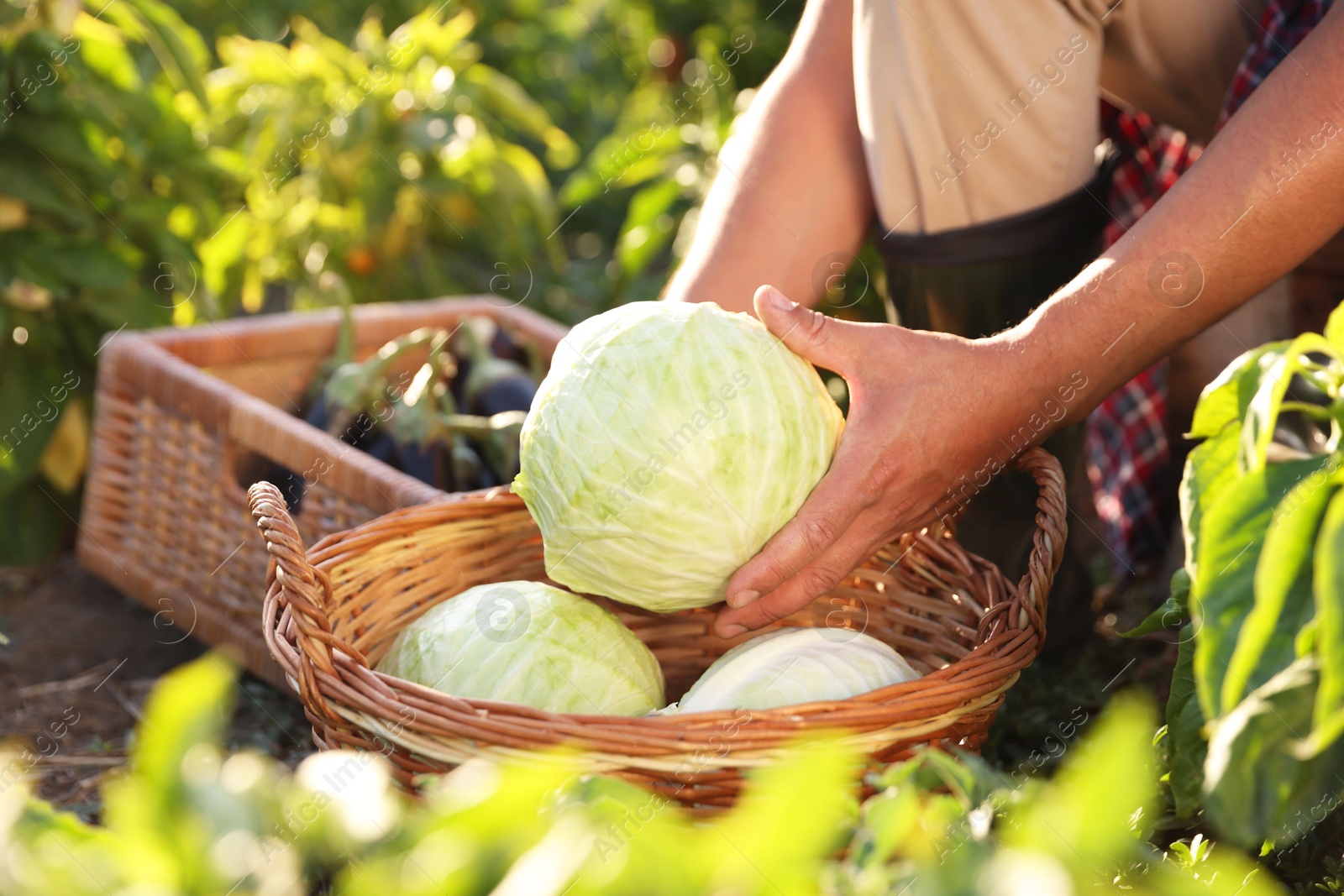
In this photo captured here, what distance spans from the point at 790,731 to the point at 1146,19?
1303 mm

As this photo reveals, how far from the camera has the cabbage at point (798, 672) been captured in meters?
1.34

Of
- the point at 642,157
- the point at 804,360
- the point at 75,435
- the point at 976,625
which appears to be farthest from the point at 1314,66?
the point at 75,435

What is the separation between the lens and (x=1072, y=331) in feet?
4.68

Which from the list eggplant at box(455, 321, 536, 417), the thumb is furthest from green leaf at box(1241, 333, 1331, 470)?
eggplant at box(455, 321, 536, 417)

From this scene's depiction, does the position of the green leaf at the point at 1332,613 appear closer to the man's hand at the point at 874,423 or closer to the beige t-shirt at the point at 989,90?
the man's hand at the point at 874,423

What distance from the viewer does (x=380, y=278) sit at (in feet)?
11.0

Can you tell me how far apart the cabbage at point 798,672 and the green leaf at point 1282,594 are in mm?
501

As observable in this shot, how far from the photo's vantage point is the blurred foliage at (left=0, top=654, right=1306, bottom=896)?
0.64 m

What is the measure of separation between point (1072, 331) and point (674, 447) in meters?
0.51

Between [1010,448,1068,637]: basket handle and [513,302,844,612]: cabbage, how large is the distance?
27cm

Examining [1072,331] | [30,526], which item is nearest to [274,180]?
[30,526]

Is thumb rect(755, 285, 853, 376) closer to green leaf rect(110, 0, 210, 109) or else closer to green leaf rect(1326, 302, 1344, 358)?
green leaf rect(1326, 302, 1344, 358)

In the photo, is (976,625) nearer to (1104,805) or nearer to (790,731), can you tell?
(790,731)

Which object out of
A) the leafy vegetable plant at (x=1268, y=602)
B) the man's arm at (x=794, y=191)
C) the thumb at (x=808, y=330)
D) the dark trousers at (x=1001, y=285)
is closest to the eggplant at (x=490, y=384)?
the man's arm at (x=794, y=191)
